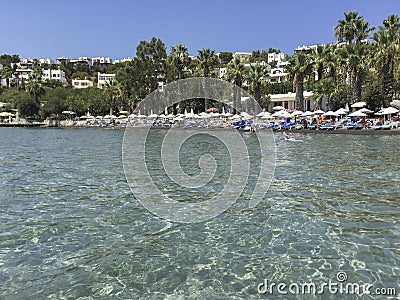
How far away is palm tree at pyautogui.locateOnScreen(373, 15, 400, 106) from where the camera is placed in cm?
3450

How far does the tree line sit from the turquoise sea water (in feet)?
87.4

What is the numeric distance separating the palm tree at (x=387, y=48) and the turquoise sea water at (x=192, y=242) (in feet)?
83.4

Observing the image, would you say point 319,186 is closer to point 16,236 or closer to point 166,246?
point 166,246

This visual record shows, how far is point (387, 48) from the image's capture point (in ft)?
113

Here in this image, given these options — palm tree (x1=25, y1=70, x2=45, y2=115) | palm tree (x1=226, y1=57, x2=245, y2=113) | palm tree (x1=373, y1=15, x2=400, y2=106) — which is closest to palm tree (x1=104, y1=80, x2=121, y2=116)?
palm tree (x1=25, y1=70, x2=45, y2=115)

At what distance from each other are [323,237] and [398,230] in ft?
5.68

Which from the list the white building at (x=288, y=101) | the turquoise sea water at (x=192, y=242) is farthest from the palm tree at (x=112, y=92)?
the turquoise sea water at (x=192, y=242)

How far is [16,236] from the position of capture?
319 inches

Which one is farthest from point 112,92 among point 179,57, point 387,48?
point 387,48

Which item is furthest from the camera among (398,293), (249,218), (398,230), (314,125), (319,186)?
(314,125)

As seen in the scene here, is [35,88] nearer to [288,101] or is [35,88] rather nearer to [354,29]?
[288,101]

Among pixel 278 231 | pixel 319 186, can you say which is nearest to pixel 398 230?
pixel 278 231

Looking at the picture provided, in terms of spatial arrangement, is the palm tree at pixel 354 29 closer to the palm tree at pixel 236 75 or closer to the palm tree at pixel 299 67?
the palm tree at pixel 299 67
